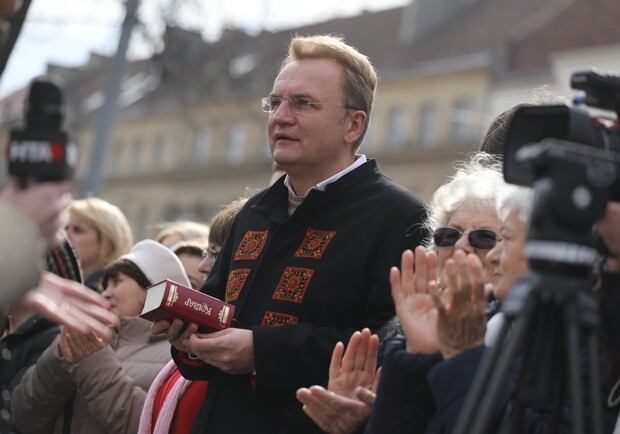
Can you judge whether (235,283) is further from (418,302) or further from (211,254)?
(418,302)

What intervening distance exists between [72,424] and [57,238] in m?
3.01

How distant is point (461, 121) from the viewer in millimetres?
44125

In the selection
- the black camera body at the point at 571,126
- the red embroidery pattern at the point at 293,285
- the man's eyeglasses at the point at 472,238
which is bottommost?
the red embroidery pattern at the point at 293,285

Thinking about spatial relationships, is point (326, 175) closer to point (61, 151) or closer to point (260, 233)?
point (260, 233)

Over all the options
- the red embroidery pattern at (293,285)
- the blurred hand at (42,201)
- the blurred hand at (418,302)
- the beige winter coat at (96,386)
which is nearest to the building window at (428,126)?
the beige winter coat at (96,386)

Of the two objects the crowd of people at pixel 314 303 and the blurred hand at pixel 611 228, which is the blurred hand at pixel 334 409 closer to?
the crowd of people at pixel 314 303

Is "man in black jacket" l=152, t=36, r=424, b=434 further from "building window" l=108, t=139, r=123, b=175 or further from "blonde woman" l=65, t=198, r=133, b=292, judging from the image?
"building window" l=108, t=139, r=123, b=175

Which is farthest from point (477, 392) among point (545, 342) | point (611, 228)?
point (611, 228)

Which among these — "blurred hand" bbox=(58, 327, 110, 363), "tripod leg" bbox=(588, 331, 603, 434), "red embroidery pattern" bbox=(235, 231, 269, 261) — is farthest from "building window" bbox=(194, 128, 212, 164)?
"tripod leg" bbox=(588, 331, 603, 434)

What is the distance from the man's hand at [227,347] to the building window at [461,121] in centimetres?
3900

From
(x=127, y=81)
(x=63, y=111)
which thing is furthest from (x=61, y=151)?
(x=127, y=81)

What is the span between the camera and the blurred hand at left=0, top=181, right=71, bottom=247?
324 centimetres

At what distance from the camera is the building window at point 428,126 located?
44.7 m

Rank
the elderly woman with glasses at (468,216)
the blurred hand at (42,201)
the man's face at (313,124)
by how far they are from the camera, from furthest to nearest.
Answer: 1. the man's face at (313,124)
2. the elderly woman with glasses at (468,216)
3. the blurred hand at (42,201)
